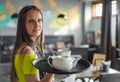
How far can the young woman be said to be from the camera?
47.3 inches

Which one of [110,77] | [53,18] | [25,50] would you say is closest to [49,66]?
[25,50]

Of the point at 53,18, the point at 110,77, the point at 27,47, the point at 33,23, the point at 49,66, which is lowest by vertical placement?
the point at 110,77

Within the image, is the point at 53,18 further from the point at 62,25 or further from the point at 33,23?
the point at 33,23

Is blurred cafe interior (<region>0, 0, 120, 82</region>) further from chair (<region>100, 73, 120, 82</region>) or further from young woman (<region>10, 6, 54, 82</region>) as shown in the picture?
young woman (<region>10, 6, 54, 82</region>)

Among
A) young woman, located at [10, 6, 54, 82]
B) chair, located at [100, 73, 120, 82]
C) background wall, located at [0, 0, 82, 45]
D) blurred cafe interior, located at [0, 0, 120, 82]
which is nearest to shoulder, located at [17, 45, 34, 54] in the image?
young woman, located at [10, 6, 54, 82]

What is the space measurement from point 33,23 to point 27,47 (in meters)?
0.14

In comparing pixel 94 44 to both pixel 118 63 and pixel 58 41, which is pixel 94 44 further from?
pixel 118 63

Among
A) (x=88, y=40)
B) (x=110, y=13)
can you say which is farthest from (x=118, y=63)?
(x=88, y=40)

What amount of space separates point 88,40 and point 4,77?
292 cm

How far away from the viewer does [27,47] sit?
1242 millimetres

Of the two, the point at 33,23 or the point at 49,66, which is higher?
the point at 33,23

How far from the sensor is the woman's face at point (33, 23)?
1249mm

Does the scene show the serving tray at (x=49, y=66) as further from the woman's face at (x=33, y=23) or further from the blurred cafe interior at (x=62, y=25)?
the blurred cafe interior at (x=62, y=25)

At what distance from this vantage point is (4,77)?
16.5 ft
